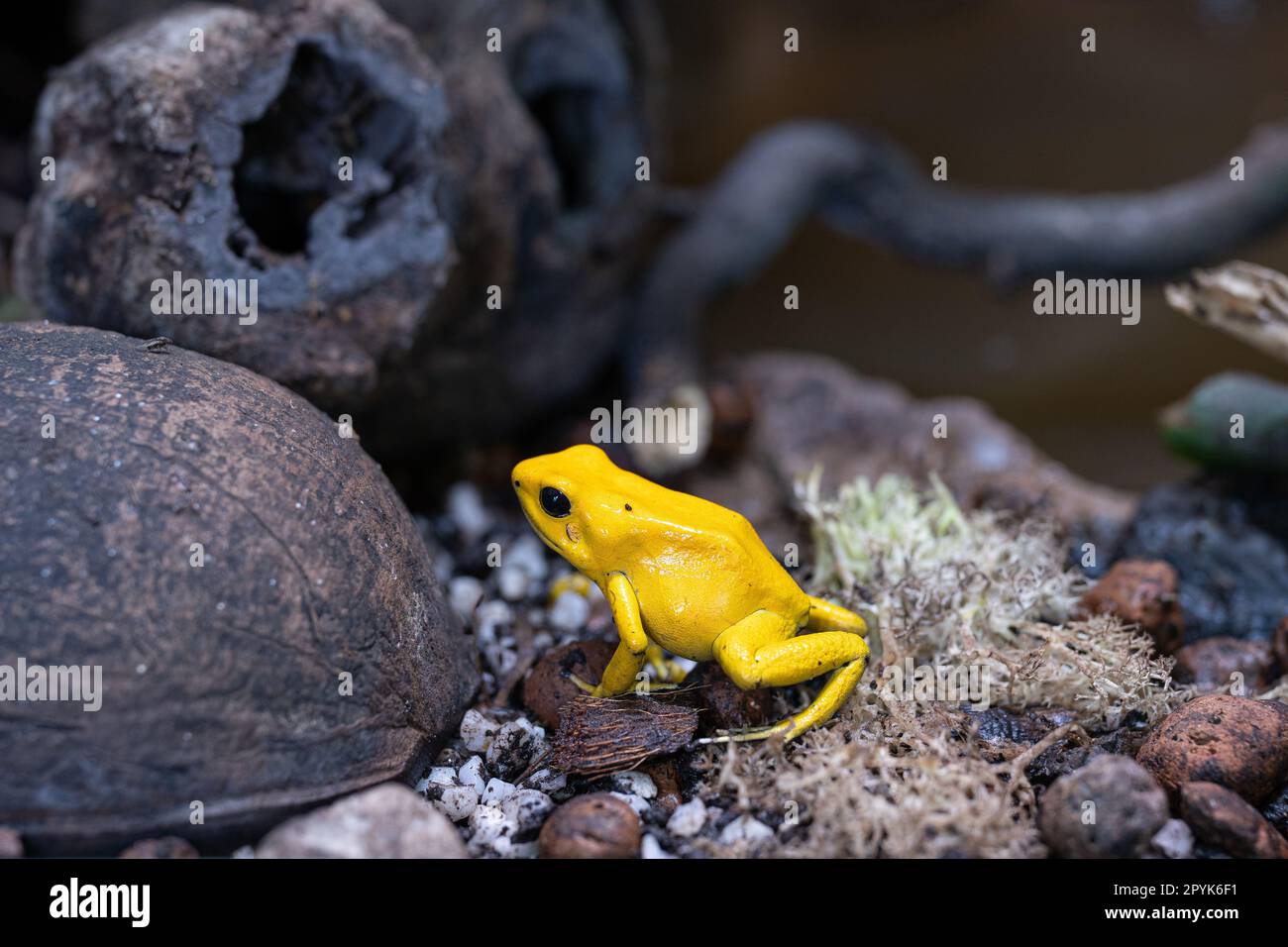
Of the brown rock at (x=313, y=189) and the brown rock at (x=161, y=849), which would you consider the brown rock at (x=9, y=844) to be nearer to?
the brown rock at (x=161, y=849)

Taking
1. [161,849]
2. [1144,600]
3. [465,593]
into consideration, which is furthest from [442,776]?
[1144,600]

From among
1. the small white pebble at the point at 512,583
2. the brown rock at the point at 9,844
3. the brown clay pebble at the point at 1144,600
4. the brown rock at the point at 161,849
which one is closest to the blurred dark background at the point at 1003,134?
the brown clay pebble at the point at 1144,600

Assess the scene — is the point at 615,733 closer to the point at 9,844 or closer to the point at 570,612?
the point at 570,612

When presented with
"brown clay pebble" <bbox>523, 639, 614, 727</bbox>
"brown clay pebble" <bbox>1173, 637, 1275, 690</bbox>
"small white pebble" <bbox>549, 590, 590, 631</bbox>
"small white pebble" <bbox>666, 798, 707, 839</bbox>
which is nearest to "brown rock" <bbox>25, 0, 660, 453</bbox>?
"small white pebble" <bbox>549, 590, 590, 631</bbox>

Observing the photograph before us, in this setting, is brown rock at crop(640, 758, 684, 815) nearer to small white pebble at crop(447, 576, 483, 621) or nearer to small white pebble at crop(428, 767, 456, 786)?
small white pebble at crop(428, 767, 456, 786)
